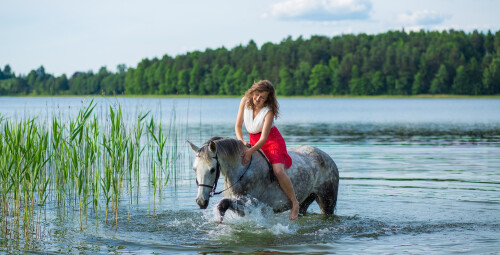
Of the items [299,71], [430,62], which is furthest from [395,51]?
[299,71]

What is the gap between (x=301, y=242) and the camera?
8.15 metres

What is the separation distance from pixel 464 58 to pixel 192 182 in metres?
122

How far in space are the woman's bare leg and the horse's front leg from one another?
0.63 metres

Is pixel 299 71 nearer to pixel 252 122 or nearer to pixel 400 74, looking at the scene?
pixel 400 74

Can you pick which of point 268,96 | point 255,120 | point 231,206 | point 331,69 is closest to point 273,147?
point 255,120

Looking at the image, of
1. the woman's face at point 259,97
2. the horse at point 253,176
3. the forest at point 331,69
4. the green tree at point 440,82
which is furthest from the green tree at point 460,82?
the woman's face at point 259,97

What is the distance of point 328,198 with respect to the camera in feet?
30.9

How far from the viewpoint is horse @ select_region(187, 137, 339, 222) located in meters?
7.30

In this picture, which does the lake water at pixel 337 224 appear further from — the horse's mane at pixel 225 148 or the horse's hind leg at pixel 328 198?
the horse's mane at pixel 225 148

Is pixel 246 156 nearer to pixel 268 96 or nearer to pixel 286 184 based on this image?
pixel 286 184

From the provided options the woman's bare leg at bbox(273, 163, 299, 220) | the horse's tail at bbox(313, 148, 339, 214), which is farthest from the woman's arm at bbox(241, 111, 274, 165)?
the horse's tail at bbox(313, 148, 339, 214)

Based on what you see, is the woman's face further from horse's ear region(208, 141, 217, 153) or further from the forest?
the forest

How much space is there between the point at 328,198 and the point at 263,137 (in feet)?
7.32

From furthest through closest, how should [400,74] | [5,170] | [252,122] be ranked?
[400,74] < [5,170] < [252,122]
